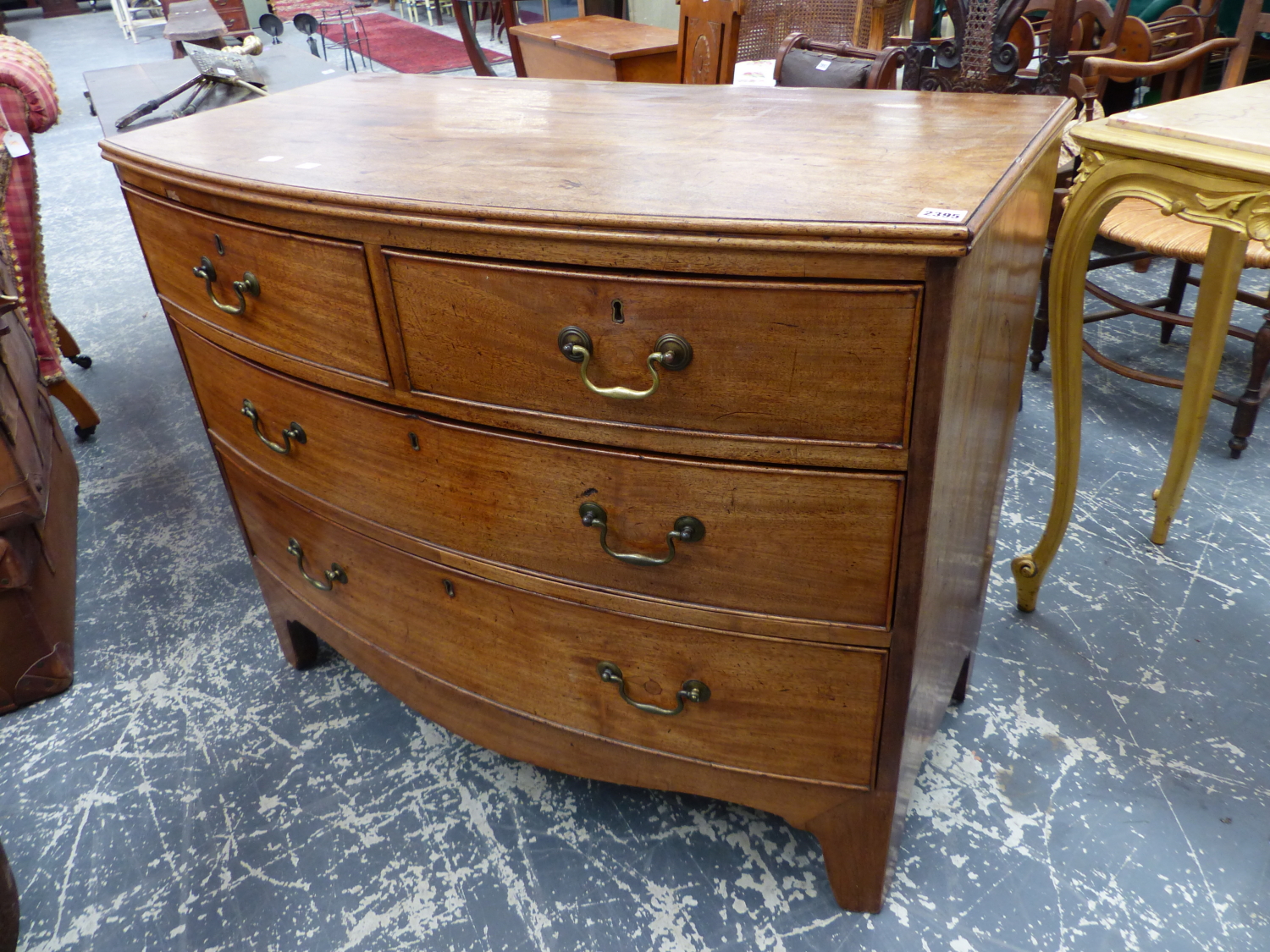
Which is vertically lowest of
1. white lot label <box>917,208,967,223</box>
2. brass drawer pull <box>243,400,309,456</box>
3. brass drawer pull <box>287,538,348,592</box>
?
brass drawer pull <box>287,538,348,592</box>

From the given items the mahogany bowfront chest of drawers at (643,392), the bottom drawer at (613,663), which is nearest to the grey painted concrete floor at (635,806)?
the mahogany bowfront chest of drawers at (643,392)

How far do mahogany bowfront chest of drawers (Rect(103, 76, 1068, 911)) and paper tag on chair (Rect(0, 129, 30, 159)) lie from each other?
1300mm

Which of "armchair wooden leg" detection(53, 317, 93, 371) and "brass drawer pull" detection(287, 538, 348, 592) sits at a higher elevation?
"brass drawer pull" detection(287, 538, 348, 592)

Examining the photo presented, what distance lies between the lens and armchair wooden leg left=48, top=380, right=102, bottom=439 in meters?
2.68

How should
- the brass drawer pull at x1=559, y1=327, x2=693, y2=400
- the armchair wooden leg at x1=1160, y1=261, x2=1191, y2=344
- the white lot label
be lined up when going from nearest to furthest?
the white lot label, the brass drawer pull at x1=559, y1=327, x2=693, y2=400, the armchair wooden leg at x1=1160, y1=261, x2=1191, y2=344

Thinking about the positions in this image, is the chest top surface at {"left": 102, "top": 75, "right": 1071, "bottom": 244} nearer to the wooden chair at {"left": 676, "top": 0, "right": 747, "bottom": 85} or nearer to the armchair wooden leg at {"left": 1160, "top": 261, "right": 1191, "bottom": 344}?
the armchair wooden leg at {"left": 1160, "top": 261, "right": 1191, "bottom": 344}

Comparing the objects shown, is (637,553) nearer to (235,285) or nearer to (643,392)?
(643,392)

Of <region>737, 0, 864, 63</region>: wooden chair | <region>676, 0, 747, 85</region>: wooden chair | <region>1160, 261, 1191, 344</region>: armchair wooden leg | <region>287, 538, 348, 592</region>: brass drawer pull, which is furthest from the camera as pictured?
Answer: <region>737, 0, 864, 63</region>: wooden chair

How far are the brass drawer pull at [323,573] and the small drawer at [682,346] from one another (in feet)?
1.86

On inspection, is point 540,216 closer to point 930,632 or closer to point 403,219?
point 403,219

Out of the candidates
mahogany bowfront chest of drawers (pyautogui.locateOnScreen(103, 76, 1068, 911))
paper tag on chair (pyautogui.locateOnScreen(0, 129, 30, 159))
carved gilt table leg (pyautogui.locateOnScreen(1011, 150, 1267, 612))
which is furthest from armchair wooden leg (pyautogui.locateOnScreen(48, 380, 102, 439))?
carved gilt table leg (pyautogui.locateOnScreen(1011, 150, 1267, 612))

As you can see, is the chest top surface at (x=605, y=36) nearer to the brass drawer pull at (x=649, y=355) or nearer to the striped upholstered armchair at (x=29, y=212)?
the striped upholstered armchair at (x=29, y=212)

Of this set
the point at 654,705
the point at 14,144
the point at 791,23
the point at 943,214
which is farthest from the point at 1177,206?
the point at 791,23

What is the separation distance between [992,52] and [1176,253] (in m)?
0.88
